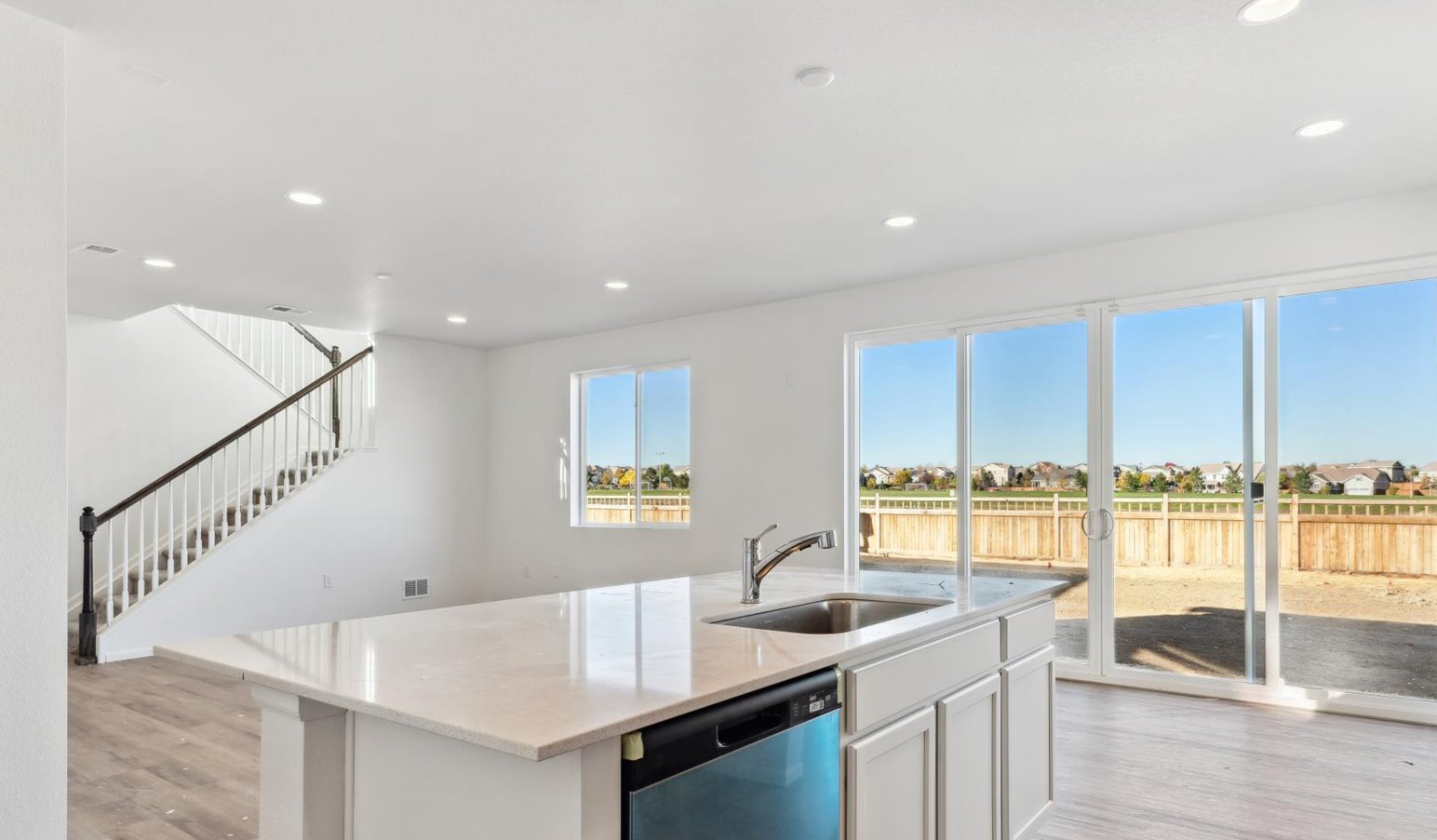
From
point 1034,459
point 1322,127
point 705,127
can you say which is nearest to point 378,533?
point 1034,459

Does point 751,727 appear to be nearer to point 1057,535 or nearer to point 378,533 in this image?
point 1057,535

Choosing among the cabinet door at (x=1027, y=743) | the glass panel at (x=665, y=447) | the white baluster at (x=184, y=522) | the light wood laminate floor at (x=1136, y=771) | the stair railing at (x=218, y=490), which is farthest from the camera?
the glass panel at (x=665, y=447)

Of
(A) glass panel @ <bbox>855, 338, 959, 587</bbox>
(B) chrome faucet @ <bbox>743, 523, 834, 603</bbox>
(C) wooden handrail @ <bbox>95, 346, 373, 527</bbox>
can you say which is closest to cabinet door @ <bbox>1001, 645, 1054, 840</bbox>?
(B) chrome faucet @ <bbox>743, 523, 834, 603</bbox>

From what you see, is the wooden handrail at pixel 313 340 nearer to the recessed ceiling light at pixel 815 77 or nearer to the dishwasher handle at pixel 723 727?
the recessed ceiling light at pixel 815 77

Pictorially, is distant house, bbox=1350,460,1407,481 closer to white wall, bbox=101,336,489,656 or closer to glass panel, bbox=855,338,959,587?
glass panel, bbox=855,338,959,587

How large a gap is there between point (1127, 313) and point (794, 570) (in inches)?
114

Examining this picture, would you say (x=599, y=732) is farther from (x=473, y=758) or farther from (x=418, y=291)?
(x=418, y=291)

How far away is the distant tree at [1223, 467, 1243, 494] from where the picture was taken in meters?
4.73

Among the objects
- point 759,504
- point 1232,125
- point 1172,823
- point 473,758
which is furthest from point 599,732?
point 759,504

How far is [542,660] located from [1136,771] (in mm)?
2958

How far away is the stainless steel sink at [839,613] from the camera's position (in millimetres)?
2578

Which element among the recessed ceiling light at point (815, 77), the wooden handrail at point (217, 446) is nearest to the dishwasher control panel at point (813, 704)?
the recessed ceiling light at point (815, 77)

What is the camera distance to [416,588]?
8039mm

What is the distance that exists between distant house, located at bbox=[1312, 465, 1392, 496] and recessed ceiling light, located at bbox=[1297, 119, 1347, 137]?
1.93 metres
